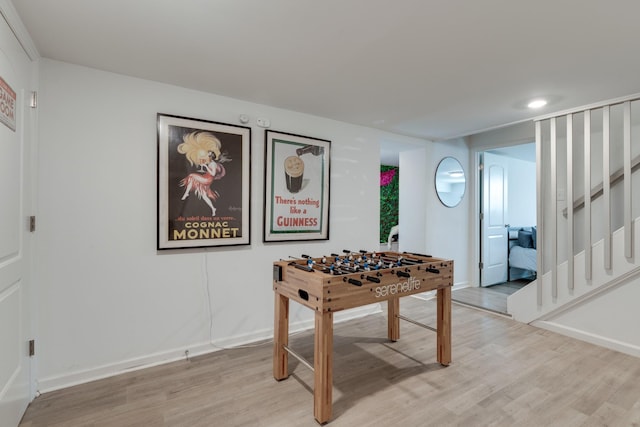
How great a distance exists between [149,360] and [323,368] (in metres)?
1.49

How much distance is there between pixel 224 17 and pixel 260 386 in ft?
7.53

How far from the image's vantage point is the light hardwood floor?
186 cm

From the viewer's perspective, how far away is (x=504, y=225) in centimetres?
520

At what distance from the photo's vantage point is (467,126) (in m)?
3.71

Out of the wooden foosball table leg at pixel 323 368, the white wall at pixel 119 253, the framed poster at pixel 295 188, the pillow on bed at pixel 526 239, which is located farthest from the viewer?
the pillow on bed at pixel 526 239

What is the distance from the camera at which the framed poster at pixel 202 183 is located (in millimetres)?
2502

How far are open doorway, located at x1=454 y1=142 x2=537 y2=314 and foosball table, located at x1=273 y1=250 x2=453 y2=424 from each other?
2.17m

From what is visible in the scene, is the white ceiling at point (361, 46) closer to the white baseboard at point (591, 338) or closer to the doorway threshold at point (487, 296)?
the white baseboard at point (591, 338)

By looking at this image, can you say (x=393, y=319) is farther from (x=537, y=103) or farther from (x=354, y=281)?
(x=537, y=103)

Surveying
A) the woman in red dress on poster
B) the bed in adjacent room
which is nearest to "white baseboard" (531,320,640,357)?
the bed in adjacent room

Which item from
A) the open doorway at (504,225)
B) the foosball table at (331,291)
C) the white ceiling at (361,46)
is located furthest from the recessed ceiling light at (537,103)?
the open doorway at (504,225)

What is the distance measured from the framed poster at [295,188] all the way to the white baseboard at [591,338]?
2435mm

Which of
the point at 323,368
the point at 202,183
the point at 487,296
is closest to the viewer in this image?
the point at 323,368

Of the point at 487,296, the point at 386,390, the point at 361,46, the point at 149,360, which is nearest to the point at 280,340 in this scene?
the point at 386,390
